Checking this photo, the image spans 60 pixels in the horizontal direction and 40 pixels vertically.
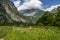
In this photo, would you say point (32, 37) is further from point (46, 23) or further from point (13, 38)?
point (46, 23)

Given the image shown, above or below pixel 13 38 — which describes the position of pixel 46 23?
below

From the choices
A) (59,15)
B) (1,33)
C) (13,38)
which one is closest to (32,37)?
(13,38)

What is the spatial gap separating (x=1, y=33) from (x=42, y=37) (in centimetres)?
922

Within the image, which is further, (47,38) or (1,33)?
(1,33)

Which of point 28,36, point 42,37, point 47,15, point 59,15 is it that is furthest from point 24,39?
point 47,15

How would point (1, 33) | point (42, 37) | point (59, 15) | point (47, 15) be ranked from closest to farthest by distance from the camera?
point (42, 37) → point (1, 33) → point (59, 15) → point (47, 15)

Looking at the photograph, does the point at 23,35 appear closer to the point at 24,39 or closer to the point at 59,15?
the point at 24,39

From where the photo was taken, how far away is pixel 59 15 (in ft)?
284

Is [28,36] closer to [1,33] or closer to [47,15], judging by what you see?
[1,33]

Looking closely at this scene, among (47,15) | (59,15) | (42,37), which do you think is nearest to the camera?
(42,37)

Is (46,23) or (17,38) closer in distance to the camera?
(17,38)

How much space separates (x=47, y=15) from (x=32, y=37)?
8419cm

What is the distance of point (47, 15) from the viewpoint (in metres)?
95.8

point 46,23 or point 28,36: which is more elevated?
point 28,36
